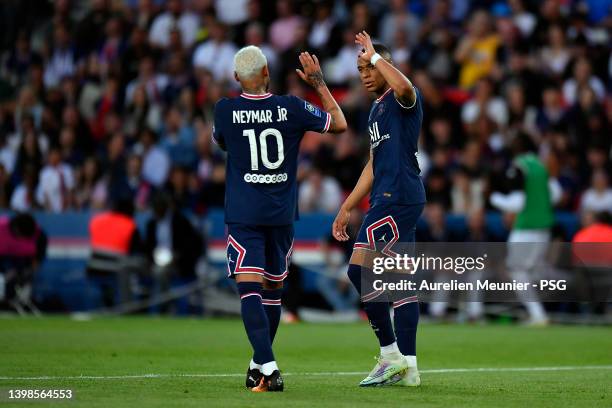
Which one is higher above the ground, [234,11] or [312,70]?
[234,11]

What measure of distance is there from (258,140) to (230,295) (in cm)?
1076

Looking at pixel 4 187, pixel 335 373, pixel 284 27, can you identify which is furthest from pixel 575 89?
pixel 335 373

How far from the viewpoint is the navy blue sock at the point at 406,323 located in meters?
9.48

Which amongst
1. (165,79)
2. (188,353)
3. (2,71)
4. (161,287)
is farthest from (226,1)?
(188,353)

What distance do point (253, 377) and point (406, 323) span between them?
1.20 meters

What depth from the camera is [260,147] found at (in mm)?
9250

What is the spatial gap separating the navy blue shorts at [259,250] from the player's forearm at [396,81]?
4.02 ft

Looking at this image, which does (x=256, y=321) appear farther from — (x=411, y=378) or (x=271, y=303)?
(x=411, y=378)

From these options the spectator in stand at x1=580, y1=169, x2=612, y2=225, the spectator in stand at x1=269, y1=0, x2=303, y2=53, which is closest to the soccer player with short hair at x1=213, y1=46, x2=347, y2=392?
the spectator in stand at x1=580, y1=169, x2=612, y2=225

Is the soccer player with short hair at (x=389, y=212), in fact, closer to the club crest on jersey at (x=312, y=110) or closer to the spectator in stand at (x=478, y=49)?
the club crest on jersey at (x=312, y=110)

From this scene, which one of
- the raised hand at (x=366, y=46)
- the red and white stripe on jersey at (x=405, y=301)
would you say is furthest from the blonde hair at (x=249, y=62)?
the red and white stripe on jersey at (x=405, y=301)

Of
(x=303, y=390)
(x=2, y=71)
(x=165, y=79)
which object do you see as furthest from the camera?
(x=2, y=71)

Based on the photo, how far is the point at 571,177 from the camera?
19531mm

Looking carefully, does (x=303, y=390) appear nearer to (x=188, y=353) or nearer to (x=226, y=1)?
(x=188, y=353)
